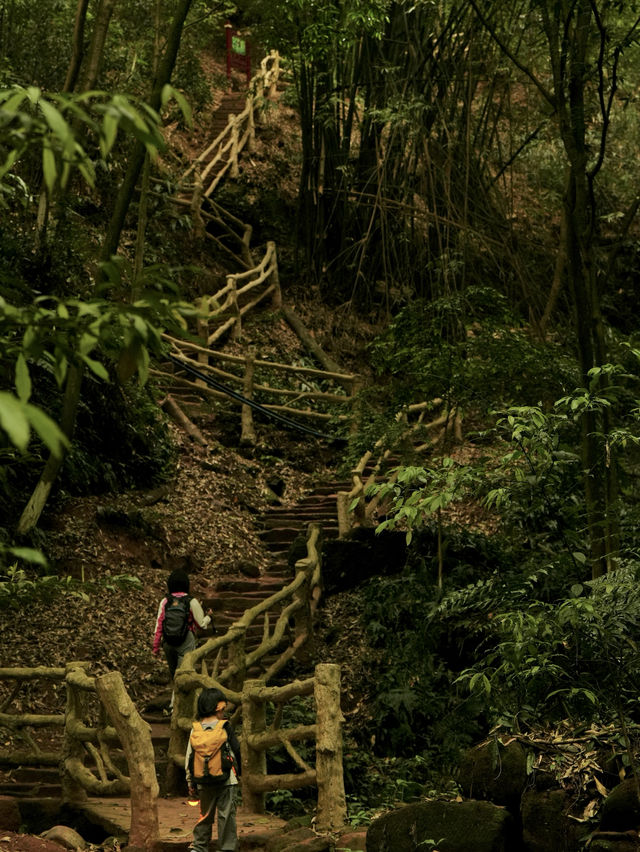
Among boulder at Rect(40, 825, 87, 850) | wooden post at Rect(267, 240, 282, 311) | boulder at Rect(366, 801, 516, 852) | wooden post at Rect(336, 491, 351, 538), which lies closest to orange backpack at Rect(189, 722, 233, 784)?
boulder at Rect(366, 801, 516, 852)

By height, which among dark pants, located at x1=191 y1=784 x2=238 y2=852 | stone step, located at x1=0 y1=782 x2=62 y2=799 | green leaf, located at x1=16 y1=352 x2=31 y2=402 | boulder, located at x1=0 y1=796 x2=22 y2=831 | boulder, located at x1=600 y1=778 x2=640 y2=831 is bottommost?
stone step, located at x1=0 y1=782 x2=62 y2=799

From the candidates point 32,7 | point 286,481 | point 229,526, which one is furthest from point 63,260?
point 32,7

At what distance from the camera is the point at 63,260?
11234 mm

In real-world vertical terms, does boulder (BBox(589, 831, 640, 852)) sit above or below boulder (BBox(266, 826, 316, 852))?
above

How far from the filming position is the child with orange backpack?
5375 mm

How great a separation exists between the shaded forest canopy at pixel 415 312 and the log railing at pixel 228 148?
15.1 inches

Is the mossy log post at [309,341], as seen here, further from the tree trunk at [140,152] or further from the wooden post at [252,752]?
the wooden post at [252,752]

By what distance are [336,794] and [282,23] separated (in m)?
17.7

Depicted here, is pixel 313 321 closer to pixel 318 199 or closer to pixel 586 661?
pixel 318 199

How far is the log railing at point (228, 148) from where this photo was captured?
20406mm

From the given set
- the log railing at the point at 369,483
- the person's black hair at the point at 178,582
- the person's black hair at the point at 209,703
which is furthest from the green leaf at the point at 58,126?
the log railing at the point at 369,483

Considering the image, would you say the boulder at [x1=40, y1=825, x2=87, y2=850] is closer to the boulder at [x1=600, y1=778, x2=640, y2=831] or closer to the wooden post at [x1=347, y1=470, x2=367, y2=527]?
the boulder at [x1=600, y1=778, x2=640, y2=831]

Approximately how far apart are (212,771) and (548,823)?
71.0 inches

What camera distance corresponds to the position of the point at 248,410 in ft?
48.9
